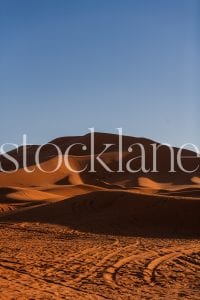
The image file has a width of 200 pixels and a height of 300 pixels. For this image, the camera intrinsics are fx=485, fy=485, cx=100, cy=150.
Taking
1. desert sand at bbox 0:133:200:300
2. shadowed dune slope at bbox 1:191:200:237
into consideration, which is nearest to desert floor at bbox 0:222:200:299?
desert sand at bbox 0:133:200:300

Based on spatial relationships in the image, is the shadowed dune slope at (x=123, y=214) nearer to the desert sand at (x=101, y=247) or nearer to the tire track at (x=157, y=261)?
the desert sand at (x=101, y=247)

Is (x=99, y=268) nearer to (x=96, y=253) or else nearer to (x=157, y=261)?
(x=157, y=261)

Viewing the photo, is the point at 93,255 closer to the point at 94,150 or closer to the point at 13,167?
the point at 13,167

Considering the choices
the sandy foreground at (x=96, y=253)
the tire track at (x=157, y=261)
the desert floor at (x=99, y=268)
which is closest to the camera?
the desert floor at (x=99, y=268)

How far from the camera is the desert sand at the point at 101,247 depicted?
7.24 m

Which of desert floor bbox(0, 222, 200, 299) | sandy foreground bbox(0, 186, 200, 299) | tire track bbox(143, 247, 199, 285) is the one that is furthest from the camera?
tire track bbox(143, 247, 199, 285)

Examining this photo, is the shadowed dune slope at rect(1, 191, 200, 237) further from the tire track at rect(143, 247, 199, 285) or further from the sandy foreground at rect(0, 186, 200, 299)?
the tire track at rect(143, 247, 199, 285)

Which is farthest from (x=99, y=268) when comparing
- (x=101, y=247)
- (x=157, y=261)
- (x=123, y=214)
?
(x=123, y=214)

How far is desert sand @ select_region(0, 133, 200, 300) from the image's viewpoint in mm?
7242

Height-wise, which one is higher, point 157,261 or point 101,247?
point 157,261

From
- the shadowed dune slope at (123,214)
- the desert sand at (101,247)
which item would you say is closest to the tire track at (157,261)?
the desert sand at (101,247)

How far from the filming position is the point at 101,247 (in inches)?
449

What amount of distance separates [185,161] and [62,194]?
17.5m

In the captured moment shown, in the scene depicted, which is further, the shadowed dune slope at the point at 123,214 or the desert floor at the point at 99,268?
the shadowed dune slope at the point at 123,214
